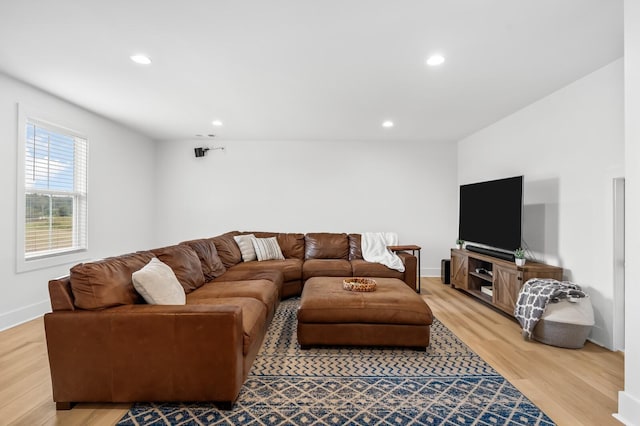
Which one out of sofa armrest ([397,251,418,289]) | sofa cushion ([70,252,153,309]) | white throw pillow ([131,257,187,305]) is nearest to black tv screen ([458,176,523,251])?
sofa armrest ([397,251,418,289])

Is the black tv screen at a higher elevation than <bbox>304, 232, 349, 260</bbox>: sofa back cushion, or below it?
higher

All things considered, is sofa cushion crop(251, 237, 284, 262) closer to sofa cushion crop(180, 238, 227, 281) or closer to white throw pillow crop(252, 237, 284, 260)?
white throw pillow crop(252, 237, 284, 260)

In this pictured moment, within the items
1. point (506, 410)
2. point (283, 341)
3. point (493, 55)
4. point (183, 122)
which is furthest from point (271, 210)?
point (506, 410)

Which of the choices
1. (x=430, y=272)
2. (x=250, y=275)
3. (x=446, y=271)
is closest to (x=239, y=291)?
(x=250, y=275)

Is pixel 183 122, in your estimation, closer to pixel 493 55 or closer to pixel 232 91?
pixel 232 91

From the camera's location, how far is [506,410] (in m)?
1.93

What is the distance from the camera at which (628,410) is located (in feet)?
5.97

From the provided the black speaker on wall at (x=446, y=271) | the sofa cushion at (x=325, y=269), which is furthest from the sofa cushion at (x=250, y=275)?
the black speaker on wall at (x=446, y=271)

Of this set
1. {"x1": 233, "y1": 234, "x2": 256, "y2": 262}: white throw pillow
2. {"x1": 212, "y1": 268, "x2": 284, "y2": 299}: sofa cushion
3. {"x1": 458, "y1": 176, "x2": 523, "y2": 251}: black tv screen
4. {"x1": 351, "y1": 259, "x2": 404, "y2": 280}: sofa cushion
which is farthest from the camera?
{"x1": 233, "y1": 234, "x2": 256, "y2": 262}: white throw pillow

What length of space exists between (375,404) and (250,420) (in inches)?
29.8

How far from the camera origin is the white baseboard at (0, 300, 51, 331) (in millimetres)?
3177

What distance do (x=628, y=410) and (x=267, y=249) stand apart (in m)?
4.03

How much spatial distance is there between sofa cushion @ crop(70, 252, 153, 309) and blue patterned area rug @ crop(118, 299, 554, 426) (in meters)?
0.66

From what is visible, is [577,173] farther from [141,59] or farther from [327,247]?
[141,59]
